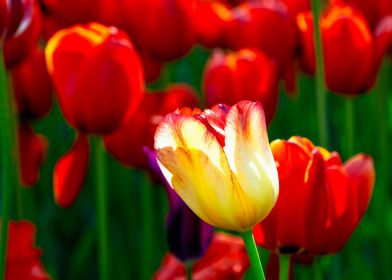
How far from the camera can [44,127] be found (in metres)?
2.18

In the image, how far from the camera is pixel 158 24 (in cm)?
161

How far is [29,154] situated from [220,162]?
2.37 ft


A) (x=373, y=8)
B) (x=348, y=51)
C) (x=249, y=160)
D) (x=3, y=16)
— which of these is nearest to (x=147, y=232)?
(x=348, y=51)

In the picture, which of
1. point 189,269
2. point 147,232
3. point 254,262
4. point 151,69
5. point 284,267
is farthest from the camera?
point 151,69

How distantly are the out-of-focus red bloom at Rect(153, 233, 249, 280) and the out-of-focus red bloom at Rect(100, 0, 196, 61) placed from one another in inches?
17.8

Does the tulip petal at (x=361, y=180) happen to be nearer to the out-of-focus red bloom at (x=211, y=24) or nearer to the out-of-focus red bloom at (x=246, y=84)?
the out-of-focus red bloom at (x=246, y=84)

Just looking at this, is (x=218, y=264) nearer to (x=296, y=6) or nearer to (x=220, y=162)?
(x=220, y=162)

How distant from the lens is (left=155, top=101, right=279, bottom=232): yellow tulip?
2.57 ft

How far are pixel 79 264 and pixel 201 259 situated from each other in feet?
1.95

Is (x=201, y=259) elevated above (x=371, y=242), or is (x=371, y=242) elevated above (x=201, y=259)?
(x=201, y=259)

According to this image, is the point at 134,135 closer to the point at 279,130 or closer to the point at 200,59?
the point at 279,130

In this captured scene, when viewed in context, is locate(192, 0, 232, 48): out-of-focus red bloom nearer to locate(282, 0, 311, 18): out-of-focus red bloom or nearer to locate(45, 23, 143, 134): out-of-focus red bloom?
locate(282, 0, 311, 18): out-of-focus red bloom

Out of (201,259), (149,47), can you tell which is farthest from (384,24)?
(201,259)

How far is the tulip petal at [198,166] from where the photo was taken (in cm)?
78
